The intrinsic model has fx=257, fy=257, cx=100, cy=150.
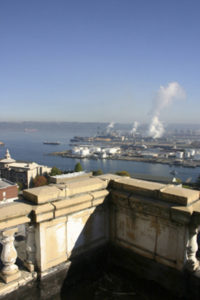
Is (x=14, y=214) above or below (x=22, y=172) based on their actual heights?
above

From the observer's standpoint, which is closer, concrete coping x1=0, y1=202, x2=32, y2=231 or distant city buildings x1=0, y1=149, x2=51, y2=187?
concrete coping x1=0, y1=202, x2=32, y2=231

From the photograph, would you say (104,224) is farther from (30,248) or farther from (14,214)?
(14,214)

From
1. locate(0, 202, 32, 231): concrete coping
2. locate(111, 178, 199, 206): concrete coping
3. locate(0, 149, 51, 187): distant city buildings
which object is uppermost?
locate(111, 178, 199, 206): concrete coping

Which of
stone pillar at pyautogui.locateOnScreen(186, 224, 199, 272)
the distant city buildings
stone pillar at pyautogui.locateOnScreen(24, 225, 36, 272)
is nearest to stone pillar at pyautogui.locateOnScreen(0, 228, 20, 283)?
stone pillar at pyautogui.locateOnScreen(24, 225, 36, 272)

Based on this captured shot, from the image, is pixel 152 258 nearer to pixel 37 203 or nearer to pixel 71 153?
pixel 37 203

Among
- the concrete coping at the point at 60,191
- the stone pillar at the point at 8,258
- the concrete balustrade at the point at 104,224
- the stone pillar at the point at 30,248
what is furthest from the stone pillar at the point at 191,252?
the stone pillar at the point at 8,258

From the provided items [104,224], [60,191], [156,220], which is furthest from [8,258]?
[156,220]

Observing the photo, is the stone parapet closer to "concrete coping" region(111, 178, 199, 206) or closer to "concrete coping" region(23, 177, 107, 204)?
"concrete coping" region(111, 178, 199, 206)

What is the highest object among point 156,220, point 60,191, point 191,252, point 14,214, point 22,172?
point 60,191

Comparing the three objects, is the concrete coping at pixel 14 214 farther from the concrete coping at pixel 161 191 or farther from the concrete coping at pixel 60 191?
the concrete coping at pixel 161 191
